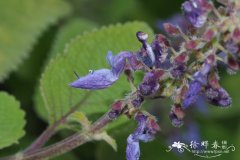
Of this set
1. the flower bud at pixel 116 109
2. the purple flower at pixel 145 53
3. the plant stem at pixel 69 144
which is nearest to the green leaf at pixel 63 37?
the plant stem at pixel 69 144

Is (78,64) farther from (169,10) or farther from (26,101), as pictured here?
(169,10)

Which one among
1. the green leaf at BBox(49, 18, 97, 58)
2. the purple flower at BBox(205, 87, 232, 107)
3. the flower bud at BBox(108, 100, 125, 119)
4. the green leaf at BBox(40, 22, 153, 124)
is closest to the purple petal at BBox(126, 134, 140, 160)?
the flower bud at BBox(108, 100, 125, 119)

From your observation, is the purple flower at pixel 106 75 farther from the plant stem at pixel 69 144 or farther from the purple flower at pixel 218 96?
the purple flower at pixel 218 96

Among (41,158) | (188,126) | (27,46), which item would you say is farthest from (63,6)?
(41,158)

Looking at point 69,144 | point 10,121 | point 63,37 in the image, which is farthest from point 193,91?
point 63,37

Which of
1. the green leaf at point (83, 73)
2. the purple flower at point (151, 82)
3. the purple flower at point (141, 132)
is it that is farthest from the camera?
the green leaf at point (83, 73)

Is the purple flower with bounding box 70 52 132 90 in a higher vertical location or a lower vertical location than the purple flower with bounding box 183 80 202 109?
higher

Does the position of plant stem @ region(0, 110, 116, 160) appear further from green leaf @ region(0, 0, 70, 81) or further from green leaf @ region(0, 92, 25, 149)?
green leaf @ region(0, 0, 70, 81)

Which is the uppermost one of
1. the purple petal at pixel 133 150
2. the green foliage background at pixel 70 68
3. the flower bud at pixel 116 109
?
the flower bud at pixel 116 109
